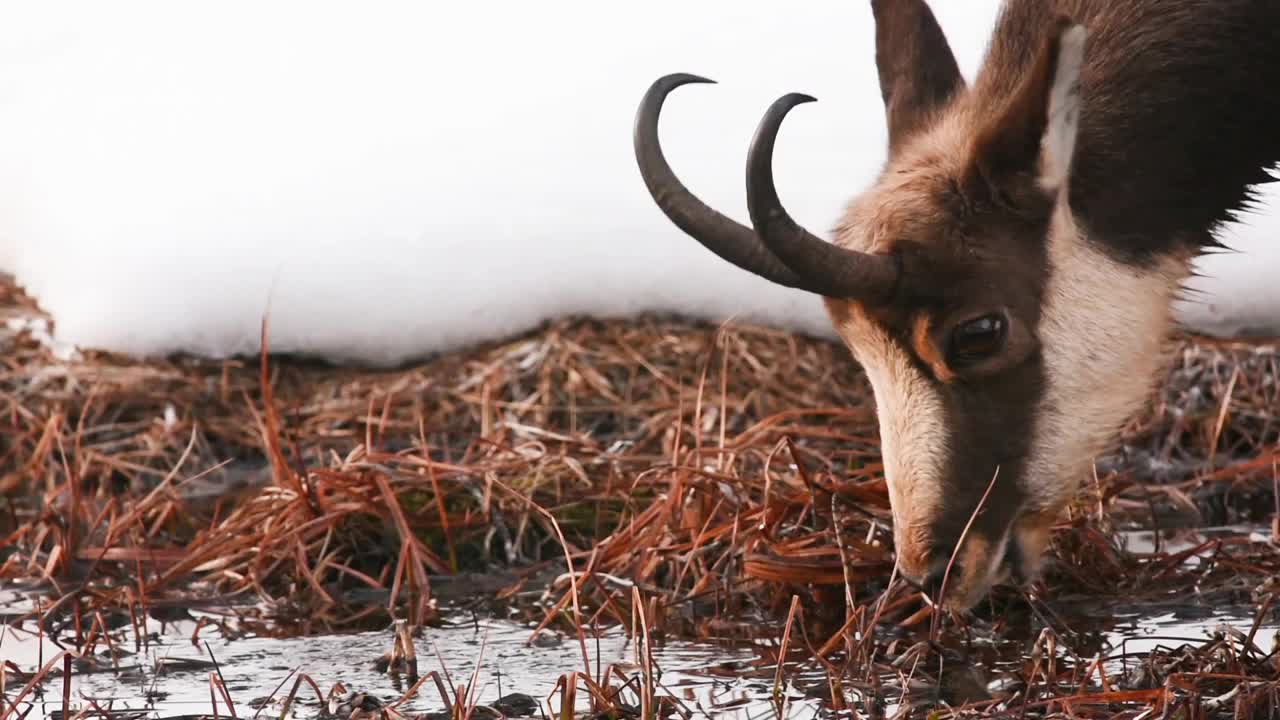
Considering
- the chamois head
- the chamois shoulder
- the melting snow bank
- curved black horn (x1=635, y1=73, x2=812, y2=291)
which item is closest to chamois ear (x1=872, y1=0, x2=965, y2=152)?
the chamois shoulder

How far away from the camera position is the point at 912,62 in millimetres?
4746

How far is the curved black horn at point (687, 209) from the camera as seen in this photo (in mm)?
3805

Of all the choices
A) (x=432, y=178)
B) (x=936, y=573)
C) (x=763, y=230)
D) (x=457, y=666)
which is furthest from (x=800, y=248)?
(x=432, y=178)

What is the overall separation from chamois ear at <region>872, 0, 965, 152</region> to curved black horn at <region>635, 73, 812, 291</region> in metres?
0.88

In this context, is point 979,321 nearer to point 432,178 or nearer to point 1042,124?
point 1042,124

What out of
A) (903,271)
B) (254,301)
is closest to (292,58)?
(254,301)

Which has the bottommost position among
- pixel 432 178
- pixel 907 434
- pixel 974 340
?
pixel 907 434

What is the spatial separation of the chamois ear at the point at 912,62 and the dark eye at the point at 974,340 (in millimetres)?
756

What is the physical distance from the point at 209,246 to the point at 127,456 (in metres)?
1.09

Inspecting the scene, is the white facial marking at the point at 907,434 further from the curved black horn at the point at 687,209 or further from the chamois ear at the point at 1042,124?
the chamois ear at the point at 1042,124

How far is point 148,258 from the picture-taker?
24.8 feet

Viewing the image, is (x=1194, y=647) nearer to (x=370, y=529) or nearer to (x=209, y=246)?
(x=370, y=529)

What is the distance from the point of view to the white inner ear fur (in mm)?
3777

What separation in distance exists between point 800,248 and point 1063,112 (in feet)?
2.30
